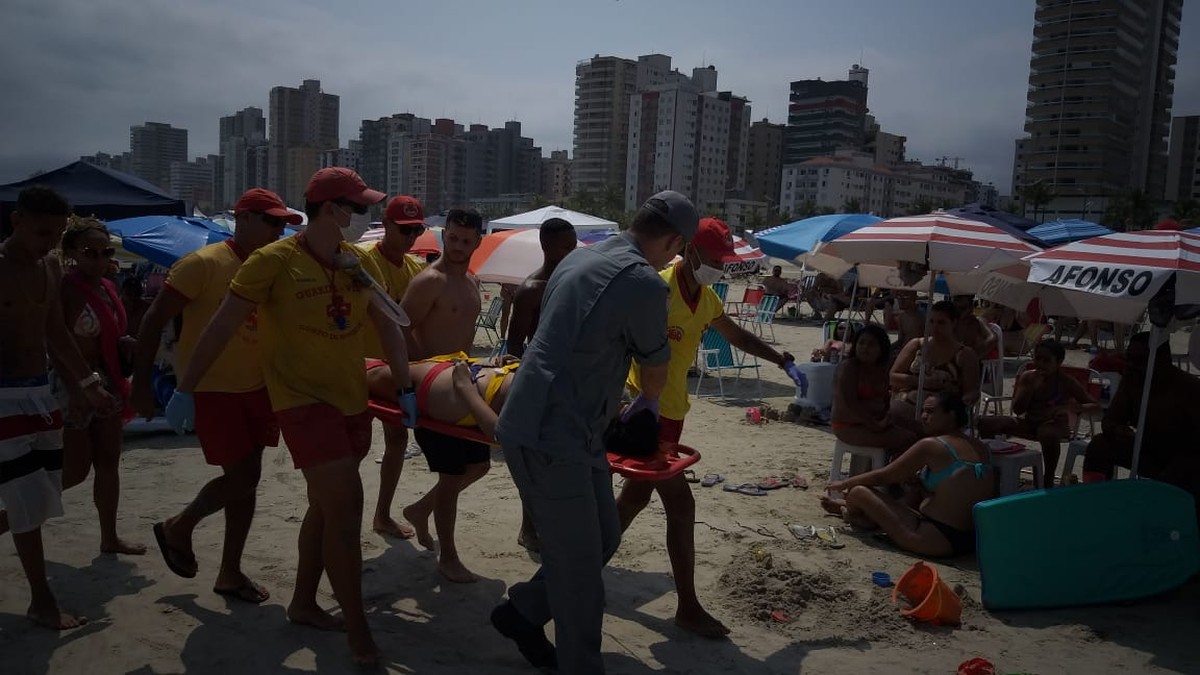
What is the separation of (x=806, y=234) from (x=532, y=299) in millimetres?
7368

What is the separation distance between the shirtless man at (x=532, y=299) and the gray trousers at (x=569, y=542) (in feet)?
6.42

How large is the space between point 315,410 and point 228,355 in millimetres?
→ 758

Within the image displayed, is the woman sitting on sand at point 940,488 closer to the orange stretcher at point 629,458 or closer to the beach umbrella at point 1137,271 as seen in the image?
the beach umbrella at point 1137,271

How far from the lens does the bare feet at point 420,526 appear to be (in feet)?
14.7

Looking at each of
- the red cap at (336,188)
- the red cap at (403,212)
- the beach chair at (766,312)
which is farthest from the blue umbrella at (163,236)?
the beach chair at (766,312)

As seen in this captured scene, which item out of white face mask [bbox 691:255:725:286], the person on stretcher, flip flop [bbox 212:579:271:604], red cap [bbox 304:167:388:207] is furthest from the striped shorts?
white face mask [bbox 691:255:725:286]

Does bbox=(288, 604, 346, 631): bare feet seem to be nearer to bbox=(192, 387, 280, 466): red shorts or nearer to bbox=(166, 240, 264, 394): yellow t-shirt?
bbox=(192, 387, 280, 466): red shorts

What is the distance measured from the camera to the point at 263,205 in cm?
369

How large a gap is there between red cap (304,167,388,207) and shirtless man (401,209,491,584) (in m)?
1.02

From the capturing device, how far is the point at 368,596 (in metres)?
3.94

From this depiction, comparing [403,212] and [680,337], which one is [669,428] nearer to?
[680,337]

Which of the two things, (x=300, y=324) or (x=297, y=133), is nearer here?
(x=300, y=324)


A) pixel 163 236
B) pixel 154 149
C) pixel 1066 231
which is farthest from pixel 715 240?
pixel 154 149

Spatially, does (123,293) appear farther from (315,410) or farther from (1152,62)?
(1152,62)
